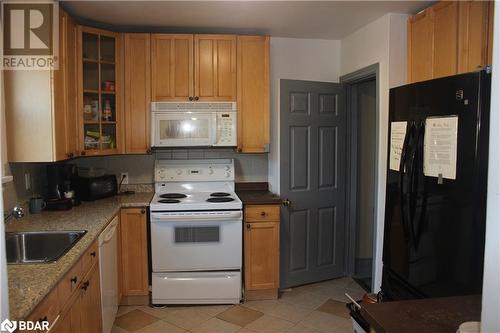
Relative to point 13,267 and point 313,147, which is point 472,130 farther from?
point 13,267

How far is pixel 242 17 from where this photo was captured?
10.5 feet

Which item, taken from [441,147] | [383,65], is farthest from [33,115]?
[383,65]

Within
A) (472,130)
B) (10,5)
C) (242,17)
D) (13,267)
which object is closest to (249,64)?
(242,17)

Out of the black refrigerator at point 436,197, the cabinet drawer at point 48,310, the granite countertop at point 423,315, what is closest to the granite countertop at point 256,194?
the black refrigerator at point 436,197

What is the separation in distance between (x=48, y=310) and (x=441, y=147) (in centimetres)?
192

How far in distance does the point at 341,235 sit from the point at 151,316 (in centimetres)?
191

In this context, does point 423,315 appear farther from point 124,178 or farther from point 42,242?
point 124,178

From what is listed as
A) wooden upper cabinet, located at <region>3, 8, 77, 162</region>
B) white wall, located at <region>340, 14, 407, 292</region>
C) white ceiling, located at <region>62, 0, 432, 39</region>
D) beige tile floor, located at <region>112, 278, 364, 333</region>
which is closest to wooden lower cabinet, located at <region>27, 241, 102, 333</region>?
beige tile floor, located at <region>112, 278, 364, 333</region>

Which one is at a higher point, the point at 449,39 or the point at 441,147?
the point at 449,39

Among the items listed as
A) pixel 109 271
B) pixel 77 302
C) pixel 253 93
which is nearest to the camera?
pixel 77 302

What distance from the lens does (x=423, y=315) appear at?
1.26 metres

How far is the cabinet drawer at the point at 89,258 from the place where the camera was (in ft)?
6.72

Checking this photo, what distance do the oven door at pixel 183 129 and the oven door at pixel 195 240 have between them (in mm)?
659

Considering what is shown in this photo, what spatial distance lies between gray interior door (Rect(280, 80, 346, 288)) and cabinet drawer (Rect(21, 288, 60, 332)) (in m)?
2.23
